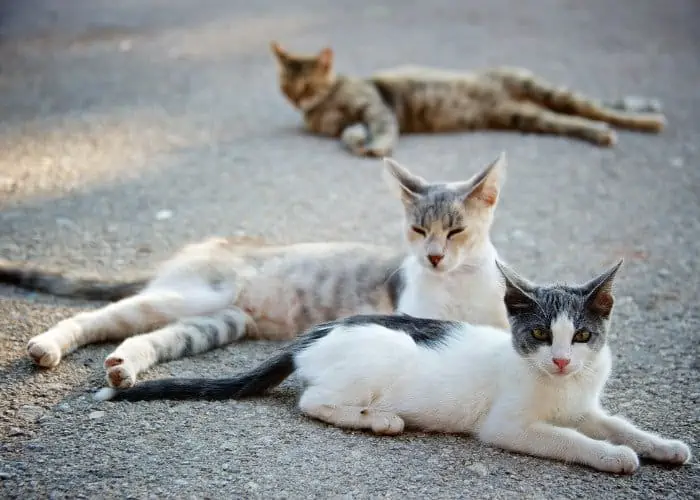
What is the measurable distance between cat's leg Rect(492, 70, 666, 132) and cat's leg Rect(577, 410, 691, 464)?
4.75 m

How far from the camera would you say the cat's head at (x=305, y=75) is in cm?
745

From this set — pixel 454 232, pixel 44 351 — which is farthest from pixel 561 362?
pixel 44 351

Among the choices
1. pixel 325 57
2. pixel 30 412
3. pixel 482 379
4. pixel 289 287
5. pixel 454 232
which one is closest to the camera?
pixel 482 379

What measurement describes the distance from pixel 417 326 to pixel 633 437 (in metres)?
0.93

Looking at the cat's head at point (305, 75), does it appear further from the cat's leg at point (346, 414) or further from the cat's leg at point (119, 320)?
the cat's leg at point (346, 414)

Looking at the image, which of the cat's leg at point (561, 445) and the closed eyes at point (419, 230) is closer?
the cat's leg at point (561, 445)

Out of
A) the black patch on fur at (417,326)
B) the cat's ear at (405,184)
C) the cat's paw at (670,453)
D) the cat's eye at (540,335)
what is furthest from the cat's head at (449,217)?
the cat's paw at (670,453)

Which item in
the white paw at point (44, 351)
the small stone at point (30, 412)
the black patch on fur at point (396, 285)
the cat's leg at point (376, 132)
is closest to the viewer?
the small stone at point (30, 412)

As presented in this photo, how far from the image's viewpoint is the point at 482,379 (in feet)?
10.9

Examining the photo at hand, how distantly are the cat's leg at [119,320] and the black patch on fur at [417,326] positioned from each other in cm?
106

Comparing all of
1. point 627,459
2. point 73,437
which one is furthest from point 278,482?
point 627,459

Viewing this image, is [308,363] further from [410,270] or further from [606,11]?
[606,11]

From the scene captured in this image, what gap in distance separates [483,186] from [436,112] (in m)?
3.71

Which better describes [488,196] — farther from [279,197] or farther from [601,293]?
[279,197]
